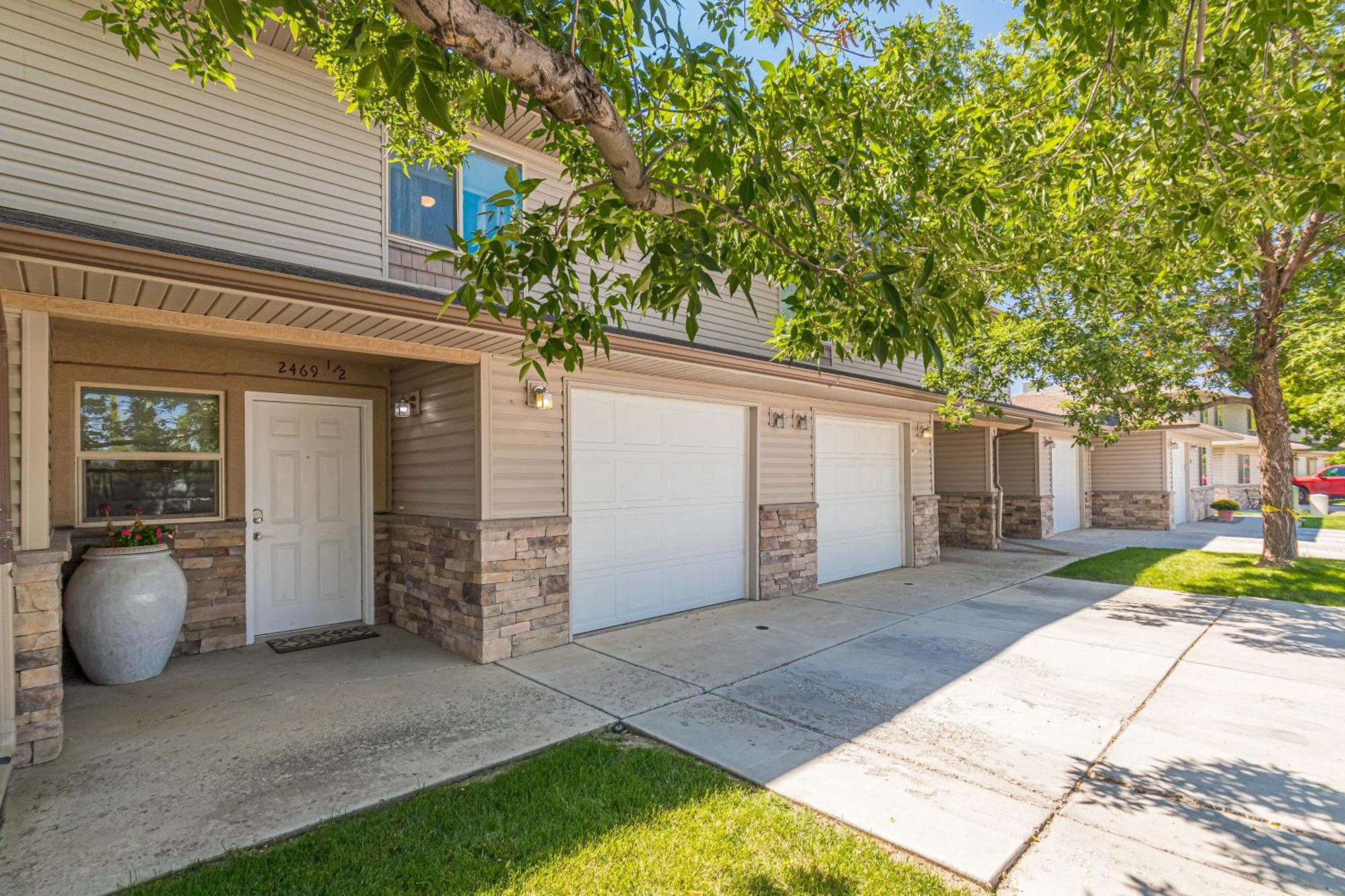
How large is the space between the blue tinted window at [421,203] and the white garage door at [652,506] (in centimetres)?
226

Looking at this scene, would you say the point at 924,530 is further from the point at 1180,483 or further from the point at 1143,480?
the point at 1180,483

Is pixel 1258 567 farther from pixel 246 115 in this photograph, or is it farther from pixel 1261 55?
pixel 246 115

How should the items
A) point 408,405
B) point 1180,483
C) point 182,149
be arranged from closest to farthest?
1. point 182,149
2. point 408,405
3. point 1180,483

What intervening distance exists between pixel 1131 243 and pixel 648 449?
14.8 ft

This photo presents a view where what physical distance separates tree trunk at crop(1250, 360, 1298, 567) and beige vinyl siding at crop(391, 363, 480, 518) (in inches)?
423

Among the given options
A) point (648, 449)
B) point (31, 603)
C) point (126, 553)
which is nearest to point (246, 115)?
point (126, 553)

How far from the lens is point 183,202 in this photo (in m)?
5.03

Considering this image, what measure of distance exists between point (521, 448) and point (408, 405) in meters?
1.53

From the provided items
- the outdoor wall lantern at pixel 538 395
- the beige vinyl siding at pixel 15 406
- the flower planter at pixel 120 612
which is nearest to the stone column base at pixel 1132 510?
the outdoor wall lantern at pixel 538 395

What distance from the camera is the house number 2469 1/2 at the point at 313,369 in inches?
242

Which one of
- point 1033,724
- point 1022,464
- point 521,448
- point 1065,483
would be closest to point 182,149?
point 521,448

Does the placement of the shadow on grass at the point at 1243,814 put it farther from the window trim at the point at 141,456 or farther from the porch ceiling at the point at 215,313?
the window trim at the point at 141,456

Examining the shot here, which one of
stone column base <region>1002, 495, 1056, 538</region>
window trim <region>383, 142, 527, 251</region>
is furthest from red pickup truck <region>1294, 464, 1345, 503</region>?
window trim <region>383, 142, 527, 251</region>

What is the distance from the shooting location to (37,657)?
11.9ft
